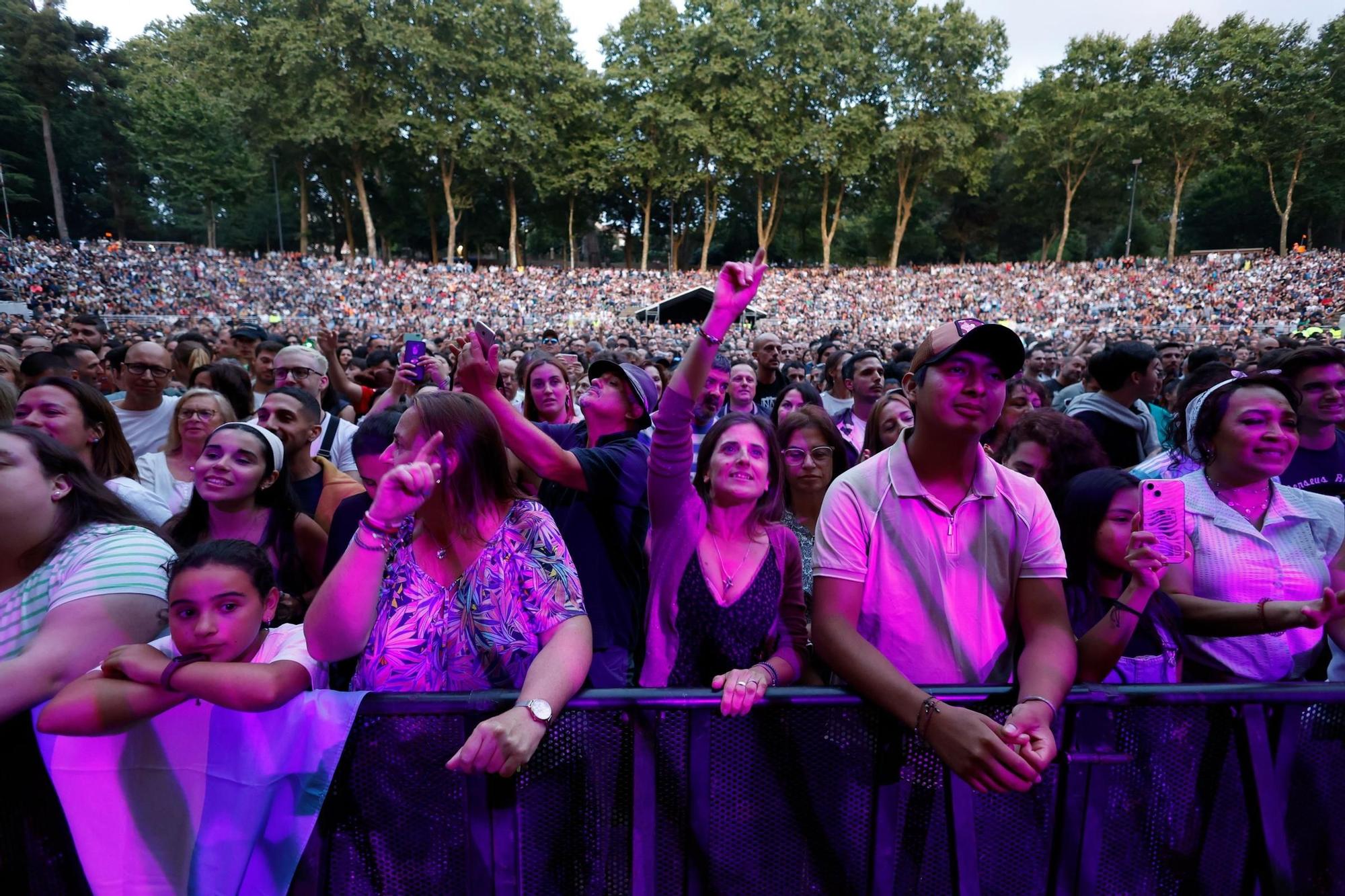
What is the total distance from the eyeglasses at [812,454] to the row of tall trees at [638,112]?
41281 millimetres

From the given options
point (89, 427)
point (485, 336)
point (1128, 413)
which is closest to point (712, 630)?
point (485, 336)

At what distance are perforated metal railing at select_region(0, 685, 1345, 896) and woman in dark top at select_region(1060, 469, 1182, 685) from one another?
0.92ft

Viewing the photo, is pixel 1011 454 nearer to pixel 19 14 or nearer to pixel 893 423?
pixel 893 423

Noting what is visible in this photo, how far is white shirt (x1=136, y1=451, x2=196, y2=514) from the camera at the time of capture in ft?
11.6

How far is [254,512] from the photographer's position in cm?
289

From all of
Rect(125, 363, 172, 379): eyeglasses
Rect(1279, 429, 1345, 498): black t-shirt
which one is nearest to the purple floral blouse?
Rect(1279, 429, 1345, 498): black t-shirt

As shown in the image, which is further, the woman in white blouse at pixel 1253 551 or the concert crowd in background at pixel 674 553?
the woman in white blouse at pixel 1253 551

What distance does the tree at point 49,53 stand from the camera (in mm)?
36188

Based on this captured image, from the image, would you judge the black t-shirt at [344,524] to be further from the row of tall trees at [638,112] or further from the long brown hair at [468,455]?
the row of tall trees at [638,112]

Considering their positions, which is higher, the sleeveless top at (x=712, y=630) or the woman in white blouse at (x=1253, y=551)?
the woman in white blouse at (x=1253, y=551)

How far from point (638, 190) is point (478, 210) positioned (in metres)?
11.8

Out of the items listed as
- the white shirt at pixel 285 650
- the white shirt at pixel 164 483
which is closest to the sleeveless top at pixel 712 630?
the white shirt at pixel 285 650

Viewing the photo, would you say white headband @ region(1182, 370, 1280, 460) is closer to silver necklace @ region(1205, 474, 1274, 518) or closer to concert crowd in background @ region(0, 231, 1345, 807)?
concert crowd in background @ region(0, 231, 1345, 807)

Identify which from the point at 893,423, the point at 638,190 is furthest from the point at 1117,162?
the point at 893,423
